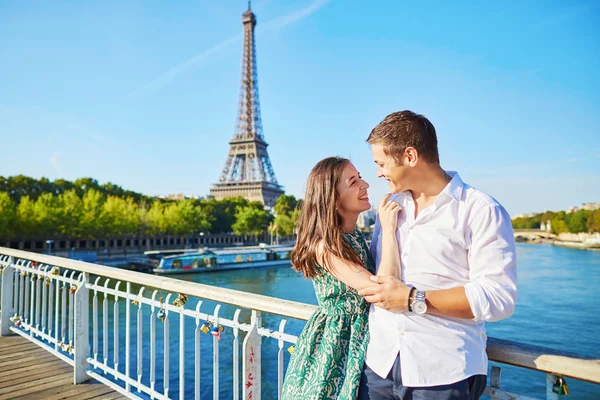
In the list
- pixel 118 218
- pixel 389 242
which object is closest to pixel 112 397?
pixel 389 242

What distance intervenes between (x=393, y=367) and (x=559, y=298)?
83.6ft

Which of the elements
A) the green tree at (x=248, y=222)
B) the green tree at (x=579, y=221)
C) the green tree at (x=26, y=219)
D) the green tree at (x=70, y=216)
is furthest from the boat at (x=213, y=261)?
the green tree at (x=579, y=221)

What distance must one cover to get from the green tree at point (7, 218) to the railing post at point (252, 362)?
3534cm

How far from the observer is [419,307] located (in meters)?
1.41

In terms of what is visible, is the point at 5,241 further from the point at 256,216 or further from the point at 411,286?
the point at 411,286

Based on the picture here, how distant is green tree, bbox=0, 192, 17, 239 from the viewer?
31.2 meters

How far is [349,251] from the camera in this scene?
1692 mm

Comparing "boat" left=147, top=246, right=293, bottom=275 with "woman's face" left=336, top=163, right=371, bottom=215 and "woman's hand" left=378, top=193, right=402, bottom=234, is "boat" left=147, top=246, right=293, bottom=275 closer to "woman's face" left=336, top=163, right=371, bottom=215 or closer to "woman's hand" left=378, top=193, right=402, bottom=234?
"woman's face" left=336, top=163, right=371, bottom=215

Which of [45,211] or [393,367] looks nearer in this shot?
[393,367]

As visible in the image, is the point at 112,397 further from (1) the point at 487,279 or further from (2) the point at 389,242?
(1) the point at 487,279

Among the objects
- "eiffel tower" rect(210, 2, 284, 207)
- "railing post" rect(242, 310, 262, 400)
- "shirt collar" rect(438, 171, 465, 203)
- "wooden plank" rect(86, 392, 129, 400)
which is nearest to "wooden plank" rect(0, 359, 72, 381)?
"wooden plank" rect(86, 392, 129, 400)

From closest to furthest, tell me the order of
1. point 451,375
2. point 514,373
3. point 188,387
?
point 451,375 < point 188,387 < point 514,373

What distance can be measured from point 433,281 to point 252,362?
1.33 meters

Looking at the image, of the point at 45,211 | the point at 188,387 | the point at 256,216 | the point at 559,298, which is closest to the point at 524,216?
the point at 256,216
